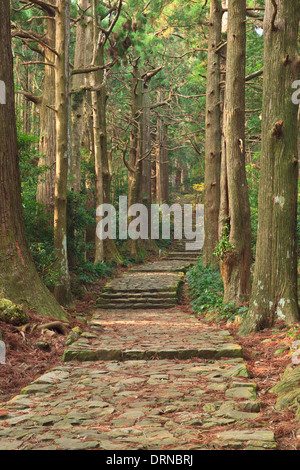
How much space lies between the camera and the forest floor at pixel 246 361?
416 cm

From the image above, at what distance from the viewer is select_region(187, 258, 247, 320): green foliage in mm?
10031

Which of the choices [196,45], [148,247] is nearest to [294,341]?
[196,45]

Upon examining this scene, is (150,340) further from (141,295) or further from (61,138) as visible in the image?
(141,295)

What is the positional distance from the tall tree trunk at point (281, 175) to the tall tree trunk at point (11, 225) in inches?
150

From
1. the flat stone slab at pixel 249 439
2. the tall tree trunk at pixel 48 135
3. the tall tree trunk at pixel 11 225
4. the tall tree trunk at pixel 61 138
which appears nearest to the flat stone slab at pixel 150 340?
the tall tree trunk at pixel 11 225

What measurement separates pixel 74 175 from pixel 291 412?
39.2ft

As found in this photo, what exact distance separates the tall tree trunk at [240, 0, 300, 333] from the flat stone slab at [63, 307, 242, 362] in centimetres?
103

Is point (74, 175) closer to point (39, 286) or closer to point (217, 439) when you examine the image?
point (39, 286)

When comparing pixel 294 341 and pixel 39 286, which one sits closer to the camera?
pixel 294 341

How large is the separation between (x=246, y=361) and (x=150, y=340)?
6.72 ft

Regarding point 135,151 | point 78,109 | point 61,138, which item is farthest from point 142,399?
point 135,151

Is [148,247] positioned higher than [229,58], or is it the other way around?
[229,58]

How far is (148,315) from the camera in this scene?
12.0m

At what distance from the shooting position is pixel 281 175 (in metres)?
7.88
